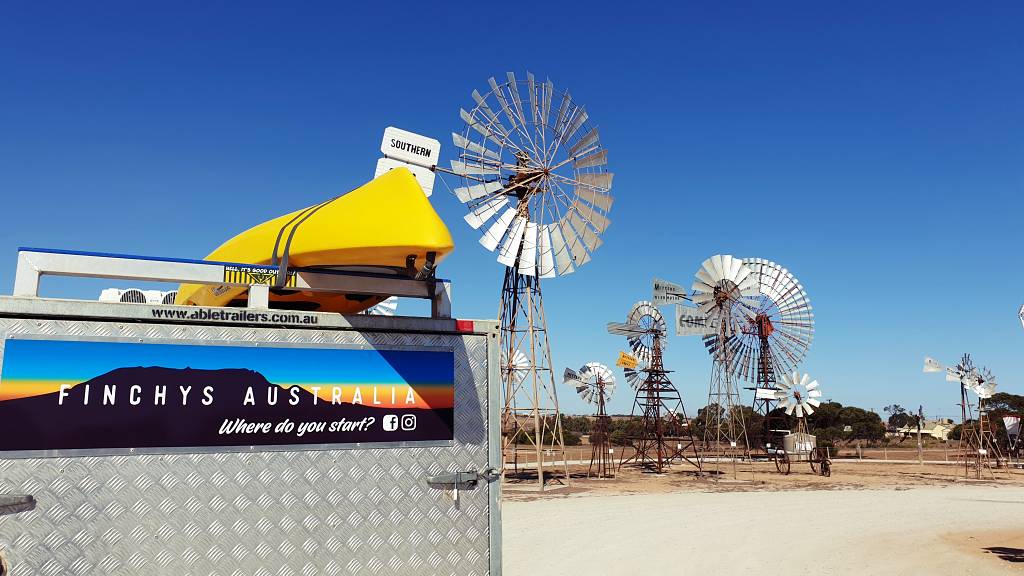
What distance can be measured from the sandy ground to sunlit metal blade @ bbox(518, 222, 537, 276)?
8487mm

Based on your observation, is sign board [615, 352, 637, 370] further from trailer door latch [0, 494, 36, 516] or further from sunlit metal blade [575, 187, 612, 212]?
trailer door latch [0, 494, 36, 516]

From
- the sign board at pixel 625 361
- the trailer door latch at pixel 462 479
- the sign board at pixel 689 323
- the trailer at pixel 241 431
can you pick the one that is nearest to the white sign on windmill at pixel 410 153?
the trailer at pixel 241 431

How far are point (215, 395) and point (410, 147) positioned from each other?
503cm

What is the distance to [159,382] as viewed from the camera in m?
4.27

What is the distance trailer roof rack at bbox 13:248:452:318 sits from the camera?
432cm

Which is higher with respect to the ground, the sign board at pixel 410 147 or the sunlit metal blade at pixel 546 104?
the sunlit metal blade at pixel 546 104

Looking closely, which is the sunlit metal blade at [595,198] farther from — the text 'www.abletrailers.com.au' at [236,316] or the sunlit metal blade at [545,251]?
the text 'www.abletrailers.com.au' at [236,316]

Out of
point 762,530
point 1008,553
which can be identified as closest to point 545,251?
point 762,530

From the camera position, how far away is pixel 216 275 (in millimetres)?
4664

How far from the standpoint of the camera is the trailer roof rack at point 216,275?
4.32 metres

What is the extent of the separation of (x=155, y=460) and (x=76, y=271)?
1399 millimetres

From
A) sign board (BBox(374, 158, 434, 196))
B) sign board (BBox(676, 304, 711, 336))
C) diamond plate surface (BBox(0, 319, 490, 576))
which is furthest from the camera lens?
sign board (BBox(676, 304, 711, 336))

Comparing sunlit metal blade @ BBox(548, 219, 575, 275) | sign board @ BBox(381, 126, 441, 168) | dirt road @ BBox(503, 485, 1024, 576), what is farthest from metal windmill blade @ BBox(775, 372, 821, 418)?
sign board @ BBox(381, 126, 441, 168)

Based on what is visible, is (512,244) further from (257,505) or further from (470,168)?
(257,505)
